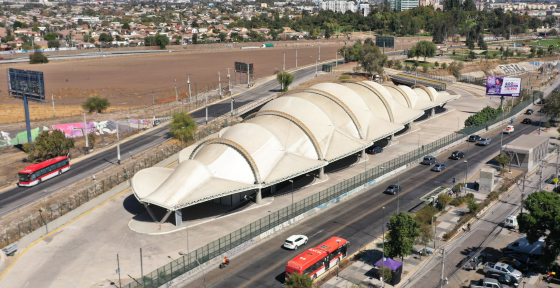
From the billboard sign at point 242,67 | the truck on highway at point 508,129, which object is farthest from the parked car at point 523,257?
the billboard sign at point 242,67

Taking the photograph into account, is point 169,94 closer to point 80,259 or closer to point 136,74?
point 136,74

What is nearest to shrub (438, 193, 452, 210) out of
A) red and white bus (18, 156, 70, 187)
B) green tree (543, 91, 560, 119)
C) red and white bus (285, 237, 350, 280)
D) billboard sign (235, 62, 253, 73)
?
red and white bus (285, 237, 350, 280)

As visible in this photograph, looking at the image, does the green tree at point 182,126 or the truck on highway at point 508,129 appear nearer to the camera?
the green tree at point 182,126

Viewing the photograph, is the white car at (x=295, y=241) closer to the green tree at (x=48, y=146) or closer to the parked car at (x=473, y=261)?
the parked car at (x=473, y=261)

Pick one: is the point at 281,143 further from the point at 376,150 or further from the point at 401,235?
the point at 401,235

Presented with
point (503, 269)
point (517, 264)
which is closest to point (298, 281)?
point (503, 269)

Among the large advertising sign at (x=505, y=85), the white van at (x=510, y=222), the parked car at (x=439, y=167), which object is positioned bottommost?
the white van at (x=510, y=222)

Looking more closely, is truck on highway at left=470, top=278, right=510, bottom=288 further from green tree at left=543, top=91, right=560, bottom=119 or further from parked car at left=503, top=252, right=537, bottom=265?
green tree at left=543, top=91, right=560, bottom=119
